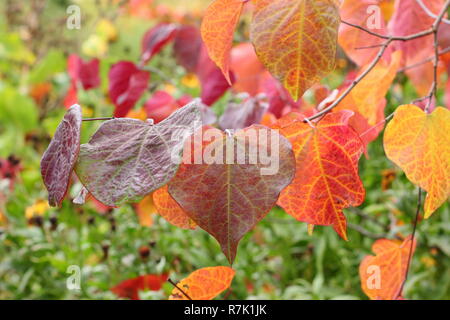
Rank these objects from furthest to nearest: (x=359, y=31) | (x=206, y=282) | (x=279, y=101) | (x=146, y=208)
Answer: (x=146, y=208) → (x=279, y=101) → (x=359, y=31) → (x=206, y=282)

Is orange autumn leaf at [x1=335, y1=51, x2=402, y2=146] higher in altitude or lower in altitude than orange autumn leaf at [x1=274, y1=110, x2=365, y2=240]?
higher

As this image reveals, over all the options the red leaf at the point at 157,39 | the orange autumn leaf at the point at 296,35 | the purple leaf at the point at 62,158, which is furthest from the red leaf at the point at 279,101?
the purple leaf at the point at 62,158

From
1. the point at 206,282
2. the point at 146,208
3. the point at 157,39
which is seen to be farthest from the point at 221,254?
the point at 206,282

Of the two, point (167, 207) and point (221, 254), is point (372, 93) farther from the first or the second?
point (221, 254)

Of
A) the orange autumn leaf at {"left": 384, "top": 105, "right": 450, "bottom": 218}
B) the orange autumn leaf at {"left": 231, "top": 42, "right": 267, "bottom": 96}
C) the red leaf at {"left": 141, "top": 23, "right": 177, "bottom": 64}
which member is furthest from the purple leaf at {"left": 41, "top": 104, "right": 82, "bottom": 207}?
the orange autumn leaf at {"left": 231, "top": 42, "right": 267, "bottom": 96}

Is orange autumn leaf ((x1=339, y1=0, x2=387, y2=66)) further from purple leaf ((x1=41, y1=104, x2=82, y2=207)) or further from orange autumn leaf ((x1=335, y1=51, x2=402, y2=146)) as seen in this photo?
purple leaf ((x1=41, y1=104, x2=82, y2=207))

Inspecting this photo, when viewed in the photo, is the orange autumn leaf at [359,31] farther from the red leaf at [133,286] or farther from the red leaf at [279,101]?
the red leaf at [133,286]
